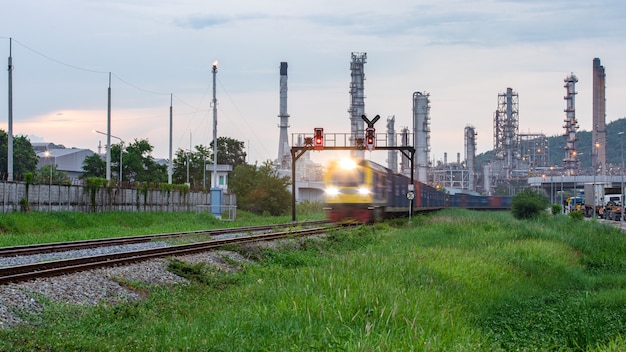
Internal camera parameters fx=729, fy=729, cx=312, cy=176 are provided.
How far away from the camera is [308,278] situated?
41.5ft

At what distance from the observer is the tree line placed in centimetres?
6475

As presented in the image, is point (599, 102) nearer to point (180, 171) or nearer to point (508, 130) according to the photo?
point (508, 130)

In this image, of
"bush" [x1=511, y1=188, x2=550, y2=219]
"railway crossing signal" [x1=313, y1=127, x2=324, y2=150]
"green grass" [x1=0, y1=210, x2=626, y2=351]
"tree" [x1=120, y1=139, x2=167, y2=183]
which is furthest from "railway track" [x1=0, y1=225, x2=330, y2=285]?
"tree" [x1=120, y1=139, x2=167, y2=183]

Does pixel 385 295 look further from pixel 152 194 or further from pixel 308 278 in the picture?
pixel 152 194

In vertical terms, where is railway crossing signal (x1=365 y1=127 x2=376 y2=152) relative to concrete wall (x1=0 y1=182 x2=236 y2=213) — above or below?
above

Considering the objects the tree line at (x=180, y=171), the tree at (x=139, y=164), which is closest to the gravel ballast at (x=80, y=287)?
the tree line at (x=180, y=171)

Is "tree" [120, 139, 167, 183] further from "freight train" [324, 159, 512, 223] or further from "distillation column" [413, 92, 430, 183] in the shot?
"freight train" [324, 159, 512, 223]

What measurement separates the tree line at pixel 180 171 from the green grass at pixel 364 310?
130 ft

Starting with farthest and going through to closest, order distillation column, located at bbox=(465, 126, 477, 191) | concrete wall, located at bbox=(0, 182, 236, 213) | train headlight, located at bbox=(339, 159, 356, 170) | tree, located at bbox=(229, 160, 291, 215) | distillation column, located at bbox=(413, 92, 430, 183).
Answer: distillation column, located at bbox=(465, 126, 477, 191), distillation column, located at bbox=(413, 92, 430, 183), tree, located at bbox=(229, 160, 291, 215), train headlight, located at bbox=(339, 159, 356, 170), concrete wall, located at bbox=(0, 182, 236, 213)

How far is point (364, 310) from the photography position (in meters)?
9.66

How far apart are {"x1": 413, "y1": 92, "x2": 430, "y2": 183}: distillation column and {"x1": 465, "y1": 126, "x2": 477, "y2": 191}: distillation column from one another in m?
25.7

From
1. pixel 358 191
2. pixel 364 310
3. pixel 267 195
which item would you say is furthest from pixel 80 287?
pixel 267 195

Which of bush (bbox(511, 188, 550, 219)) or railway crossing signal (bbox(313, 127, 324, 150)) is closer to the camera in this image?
railway crossing signal (bbox(313, 127, 324, 150))

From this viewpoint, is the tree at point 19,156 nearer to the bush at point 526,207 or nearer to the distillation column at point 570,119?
the bush at point 526,207
